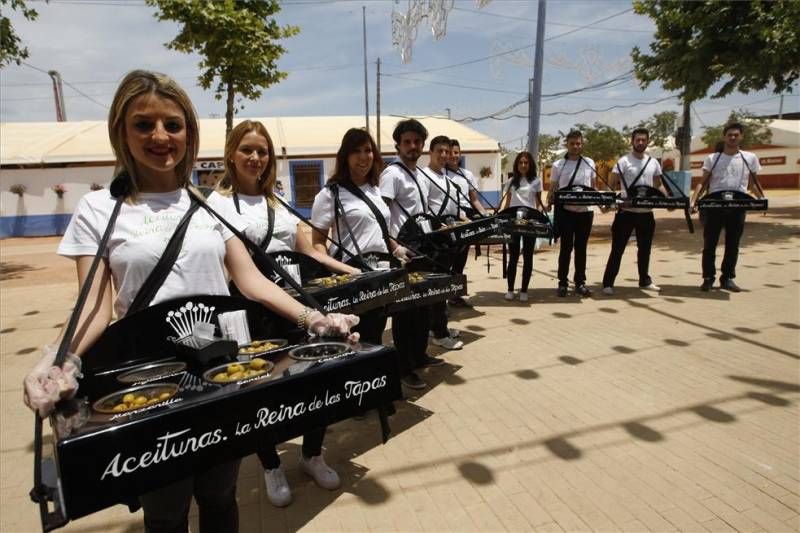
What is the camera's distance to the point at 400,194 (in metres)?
4.20

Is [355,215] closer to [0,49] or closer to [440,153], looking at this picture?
[440,153]

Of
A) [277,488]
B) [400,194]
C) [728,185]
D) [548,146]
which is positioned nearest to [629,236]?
[728,185]

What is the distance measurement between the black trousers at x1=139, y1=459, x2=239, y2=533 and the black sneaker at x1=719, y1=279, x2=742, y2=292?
279 inches

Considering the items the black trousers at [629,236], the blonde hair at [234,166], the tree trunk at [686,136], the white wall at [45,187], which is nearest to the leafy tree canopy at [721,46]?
the tree trunk at [686,136]

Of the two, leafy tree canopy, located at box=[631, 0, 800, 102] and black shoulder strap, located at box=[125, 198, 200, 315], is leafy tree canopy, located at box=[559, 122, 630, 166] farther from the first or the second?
black shoulder strap, located at box=[125, 198, 200, 315]

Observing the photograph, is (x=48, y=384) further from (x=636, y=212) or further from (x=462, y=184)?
(x=636, y=212)

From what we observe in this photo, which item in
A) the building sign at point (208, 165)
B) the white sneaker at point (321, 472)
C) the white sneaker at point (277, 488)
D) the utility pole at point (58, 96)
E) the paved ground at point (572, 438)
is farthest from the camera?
the utility pole at point (58, 96)

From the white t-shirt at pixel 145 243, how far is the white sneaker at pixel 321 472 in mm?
1483

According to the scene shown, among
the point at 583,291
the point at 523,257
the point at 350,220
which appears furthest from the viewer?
the point at 583,291

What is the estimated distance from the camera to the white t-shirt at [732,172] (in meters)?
6.18

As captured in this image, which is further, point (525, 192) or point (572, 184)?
point (525, 192)

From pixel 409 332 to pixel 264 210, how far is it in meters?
1.51

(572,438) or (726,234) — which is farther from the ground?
(726,234)

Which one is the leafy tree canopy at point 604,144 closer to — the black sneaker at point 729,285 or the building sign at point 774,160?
the building sign at point 774,160
